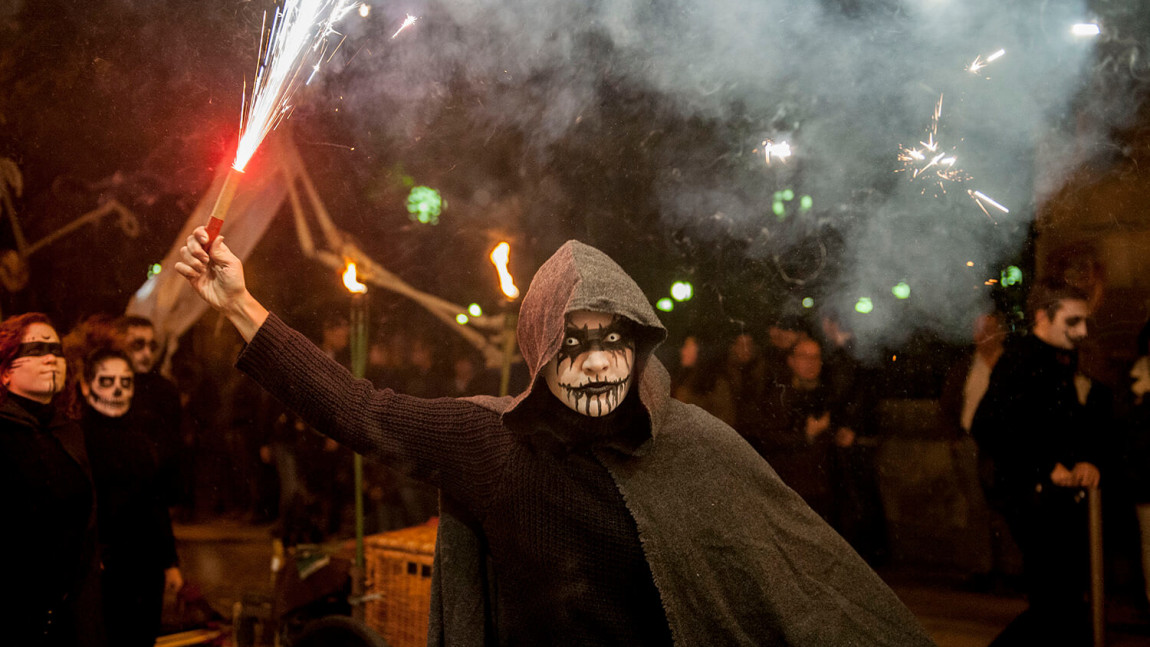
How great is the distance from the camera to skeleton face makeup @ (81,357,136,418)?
97.1 inches

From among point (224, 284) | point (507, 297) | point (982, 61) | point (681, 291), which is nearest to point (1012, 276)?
point (982, 61)

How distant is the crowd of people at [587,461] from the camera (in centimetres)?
205

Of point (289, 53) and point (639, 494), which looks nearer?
point (639, 494)

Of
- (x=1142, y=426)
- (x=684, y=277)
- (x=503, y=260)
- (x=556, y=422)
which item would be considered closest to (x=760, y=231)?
(x=684, y=277)

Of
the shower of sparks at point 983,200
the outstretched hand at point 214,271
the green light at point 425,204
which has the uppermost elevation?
the green light at point 425,204

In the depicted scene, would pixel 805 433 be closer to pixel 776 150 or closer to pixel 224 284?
pixel 776 150

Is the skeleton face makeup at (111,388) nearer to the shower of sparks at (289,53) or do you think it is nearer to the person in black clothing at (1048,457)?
the shower of sparks at (289,53)

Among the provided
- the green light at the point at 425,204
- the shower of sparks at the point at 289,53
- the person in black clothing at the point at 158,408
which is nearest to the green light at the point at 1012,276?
the green light at the point at 425,204

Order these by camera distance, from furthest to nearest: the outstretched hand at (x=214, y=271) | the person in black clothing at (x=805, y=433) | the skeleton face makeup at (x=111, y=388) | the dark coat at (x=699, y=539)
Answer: the person in black clothing at (x=805, y=433), the skeleton face makeup at (x=111, y=388), the dark coat at (x=699, y=539), the outstretched hand at (x=214, y=271)

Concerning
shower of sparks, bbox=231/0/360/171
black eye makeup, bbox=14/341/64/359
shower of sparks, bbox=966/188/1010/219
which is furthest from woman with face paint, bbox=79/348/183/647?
shower of sparks, bbox=966/188/1010/219

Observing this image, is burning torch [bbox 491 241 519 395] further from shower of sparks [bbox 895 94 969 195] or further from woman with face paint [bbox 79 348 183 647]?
shower of sparks [bbox 895 94 969 195]

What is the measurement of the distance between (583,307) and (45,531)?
1.80 metres

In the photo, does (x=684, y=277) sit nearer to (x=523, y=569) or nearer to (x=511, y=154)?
(x=511, y=154)

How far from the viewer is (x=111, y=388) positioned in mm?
2510
